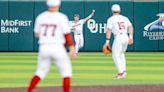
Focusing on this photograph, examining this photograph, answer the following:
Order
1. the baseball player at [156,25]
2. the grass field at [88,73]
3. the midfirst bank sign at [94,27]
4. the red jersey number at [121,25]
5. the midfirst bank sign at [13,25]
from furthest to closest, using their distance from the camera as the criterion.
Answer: the baseball player at [156,25], the midfirst bank sign at [94,27], the midfirst bank sign at [13,25], the red jersey number at [121,25], the grass field at [88,73]

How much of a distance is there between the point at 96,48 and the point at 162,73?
12.9 m

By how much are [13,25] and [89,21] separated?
166 inches

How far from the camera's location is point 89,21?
3055 cm

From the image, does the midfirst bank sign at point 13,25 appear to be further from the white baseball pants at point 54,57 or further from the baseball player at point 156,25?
the white baseball pants at point 54,57

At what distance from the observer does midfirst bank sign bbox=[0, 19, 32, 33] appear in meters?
30.0

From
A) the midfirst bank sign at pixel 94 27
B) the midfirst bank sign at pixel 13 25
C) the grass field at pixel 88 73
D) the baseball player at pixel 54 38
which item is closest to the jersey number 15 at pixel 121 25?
the grass field at pixel 88 73

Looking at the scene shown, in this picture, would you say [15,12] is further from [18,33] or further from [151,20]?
[151,20]

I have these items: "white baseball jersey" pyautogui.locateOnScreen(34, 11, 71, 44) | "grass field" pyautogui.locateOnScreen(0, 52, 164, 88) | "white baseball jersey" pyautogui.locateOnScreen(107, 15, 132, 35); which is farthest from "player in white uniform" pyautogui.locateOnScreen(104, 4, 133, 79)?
"white baseball jersey" pyautogui.locateOnScreen(34, 11, 71, 44)

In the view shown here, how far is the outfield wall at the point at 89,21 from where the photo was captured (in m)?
30.1

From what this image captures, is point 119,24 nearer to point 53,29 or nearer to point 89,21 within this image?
point 53,29

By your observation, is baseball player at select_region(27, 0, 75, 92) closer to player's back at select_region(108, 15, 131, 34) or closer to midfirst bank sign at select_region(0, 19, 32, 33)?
player's back at select_region(108, 15, 131, 34)

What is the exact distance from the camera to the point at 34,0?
30.2 meters

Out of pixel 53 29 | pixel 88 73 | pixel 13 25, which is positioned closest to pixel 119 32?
pixel 88 73

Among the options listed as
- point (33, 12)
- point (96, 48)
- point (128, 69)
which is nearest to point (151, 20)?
point (96, 48)
